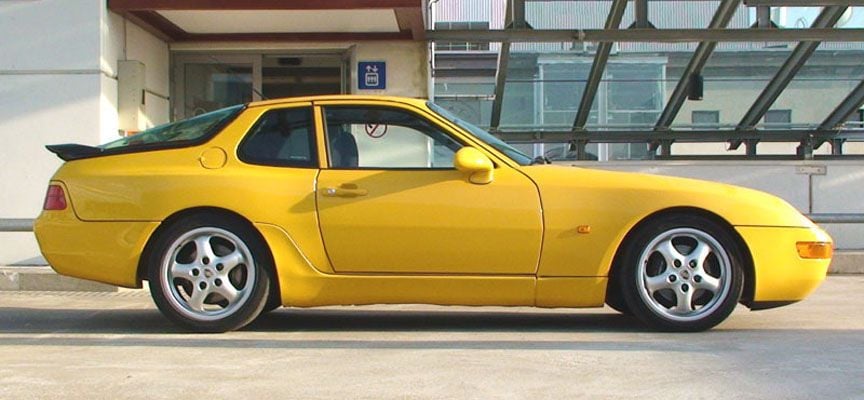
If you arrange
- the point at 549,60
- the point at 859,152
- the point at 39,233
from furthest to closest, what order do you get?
the point at 859,152 < the point at 549,60 < the point at 39,233

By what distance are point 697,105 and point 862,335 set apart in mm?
7311

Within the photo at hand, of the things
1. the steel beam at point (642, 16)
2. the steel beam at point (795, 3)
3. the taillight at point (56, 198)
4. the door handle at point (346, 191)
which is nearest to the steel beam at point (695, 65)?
the steel beam at point (795, 3)

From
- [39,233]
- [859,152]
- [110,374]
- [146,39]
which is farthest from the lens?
[859,152]

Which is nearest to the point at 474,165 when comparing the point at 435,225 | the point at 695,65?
the point at 435,225

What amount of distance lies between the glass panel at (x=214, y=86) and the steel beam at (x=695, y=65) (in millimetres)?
5261

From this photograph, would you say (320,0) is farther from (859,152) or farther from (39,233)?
(859,152)

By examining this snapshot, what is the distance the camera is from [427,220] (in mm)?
5191

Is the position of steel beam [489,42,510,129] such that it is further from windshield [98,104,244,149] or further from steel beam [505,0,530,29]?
windshield [98,104,244,149]

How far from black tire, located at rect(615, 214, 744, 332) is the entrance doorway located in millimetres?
6164

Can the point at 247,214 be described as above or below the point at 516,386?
above

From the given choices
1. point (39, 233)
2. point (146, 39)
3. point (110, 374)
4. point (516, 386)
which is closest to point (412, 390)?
point (516, 386)

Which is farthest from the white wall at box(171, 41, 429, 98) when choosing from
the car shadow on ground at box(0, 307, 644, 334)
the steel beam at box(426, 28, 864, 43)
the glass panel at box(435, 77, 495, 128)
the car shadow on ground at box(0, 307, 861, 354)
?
the car shadow on ground at box(0, 307, 861, 354)

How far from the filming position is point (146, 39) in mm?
9836

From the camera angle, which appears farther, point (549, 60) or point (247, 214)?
point (549, 60)
